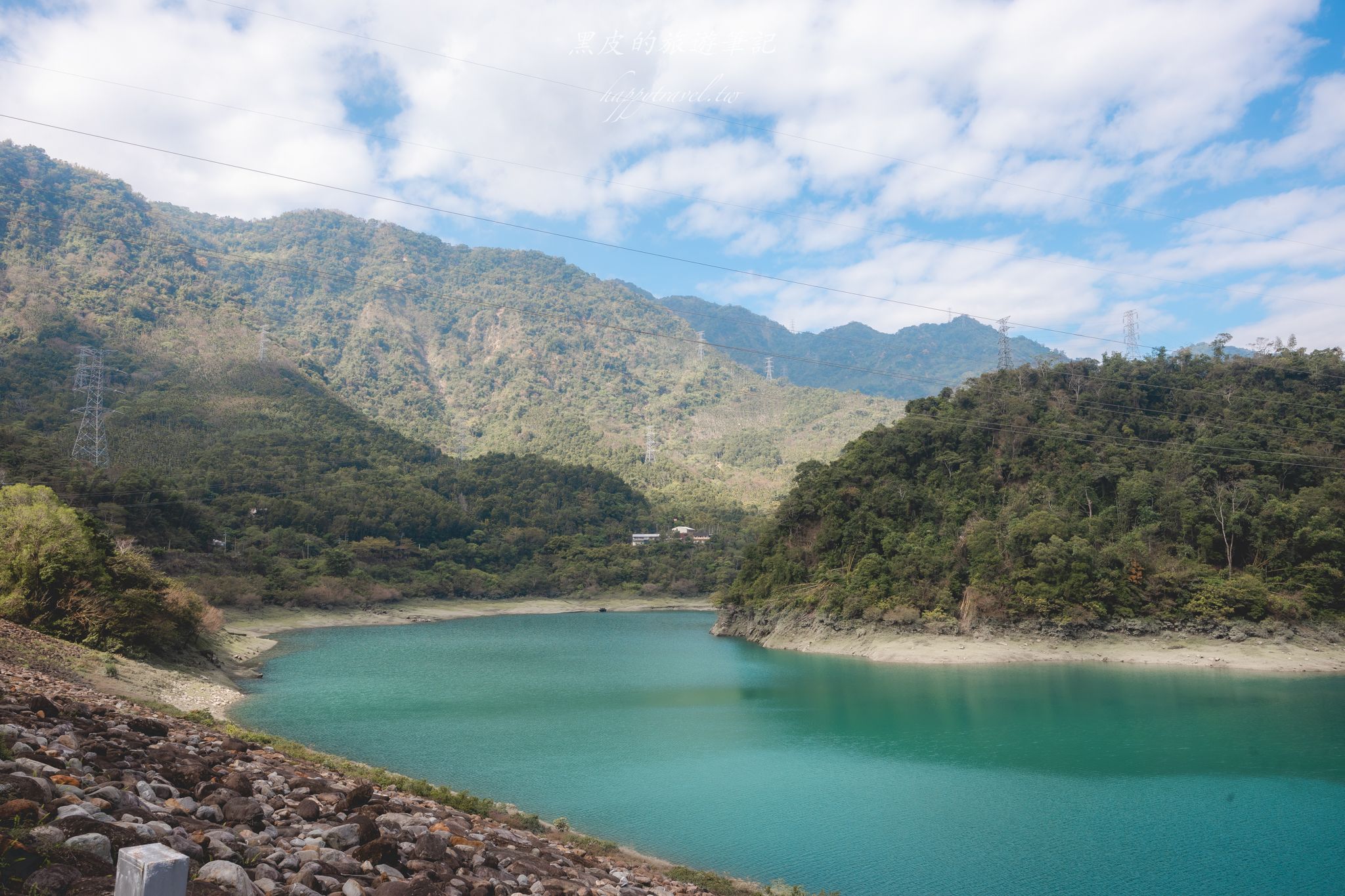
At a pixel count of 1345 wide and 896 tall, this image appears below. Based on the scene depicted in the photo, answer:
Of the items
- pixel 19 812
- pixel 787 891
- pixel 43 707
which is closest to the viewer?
pixel 19 812

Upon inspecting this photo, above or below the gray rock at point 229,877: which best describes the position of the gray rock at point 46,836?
above

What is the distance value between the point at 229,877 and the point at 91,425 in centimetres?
8445

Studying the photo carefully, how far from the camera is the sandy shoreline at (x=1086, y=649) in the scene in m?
35.2

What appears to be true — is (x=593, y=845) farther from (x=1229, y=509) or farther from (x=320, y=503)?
(x=320, y=503)

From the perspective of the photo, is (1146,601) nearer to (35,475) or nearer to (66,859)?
(66,859)

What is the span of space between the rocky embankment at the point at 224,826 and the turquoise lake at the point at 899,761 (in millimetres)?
5065

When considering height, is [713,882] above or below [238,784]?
below

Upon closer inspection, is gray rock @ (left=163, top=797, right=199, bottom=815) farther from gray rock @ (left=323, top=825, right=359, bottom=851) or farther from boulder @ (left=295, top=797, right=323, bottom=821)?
gray rock @ (left=323, top=825, right=359, bottom=851)

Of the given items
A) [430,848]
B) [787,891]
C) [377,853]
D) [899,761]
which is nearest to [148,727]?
[430,848]

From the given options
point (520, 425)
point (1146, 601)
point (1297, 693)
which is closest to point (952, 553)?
point (1146, 601)

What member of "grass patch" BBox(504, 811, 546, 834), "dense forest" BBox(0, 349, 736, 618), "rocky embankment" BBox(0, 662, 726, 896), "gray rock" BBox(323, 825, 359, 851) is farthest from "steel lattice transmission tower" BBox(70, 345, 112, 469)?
"gray rock" BBox(323, 825, 359, 851)

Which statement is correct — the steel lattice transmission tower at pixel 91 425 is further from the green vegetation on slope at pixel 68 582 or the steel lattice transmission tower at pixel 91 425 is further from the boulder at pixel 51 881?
the boulder at pixel 51 881

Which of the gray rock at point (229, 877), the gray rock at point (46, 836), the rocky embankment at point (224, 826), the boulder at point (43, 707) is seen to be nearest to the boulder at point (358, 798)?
the rocky embankment at point (224, 826)

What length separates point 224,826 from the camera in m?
7.34
